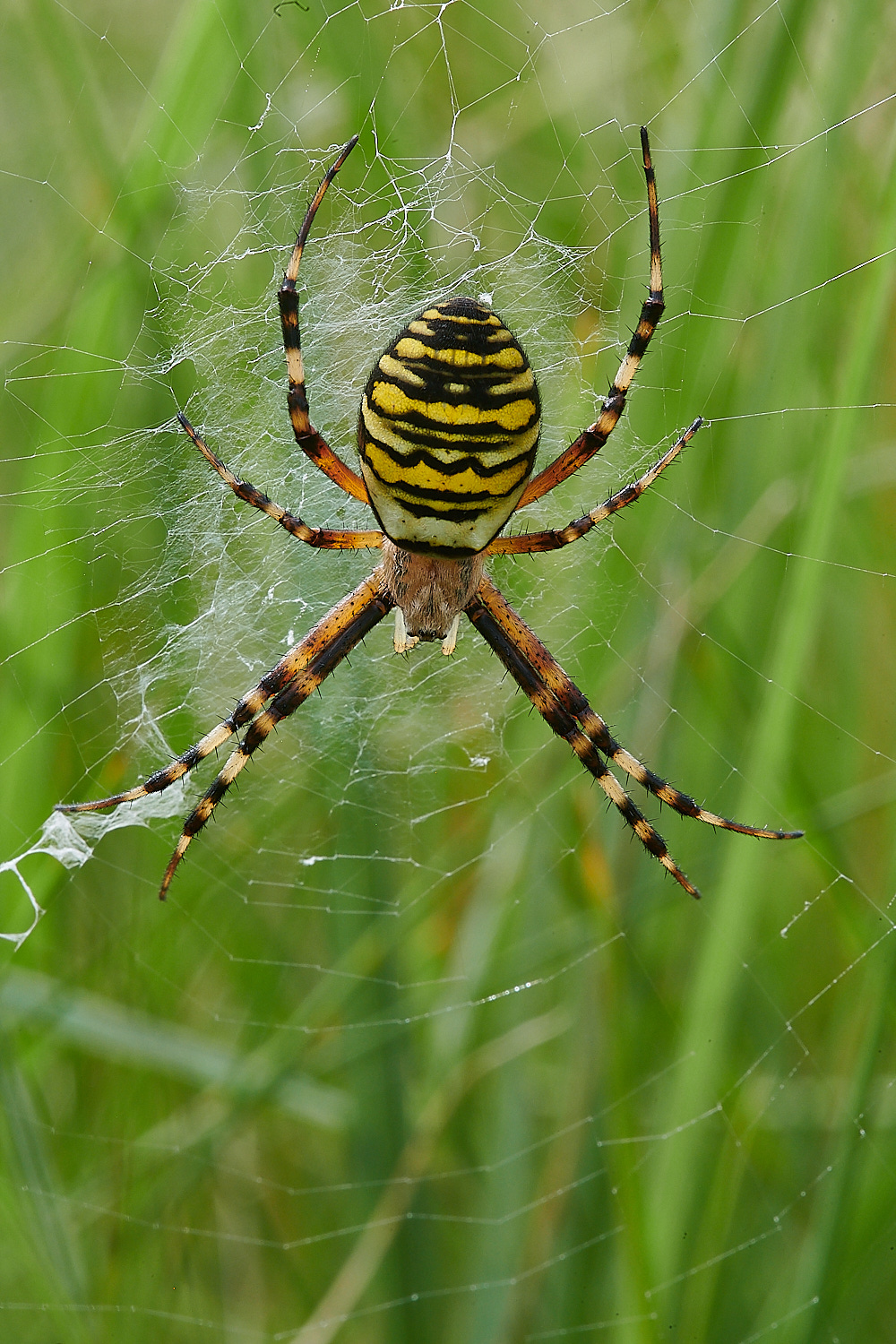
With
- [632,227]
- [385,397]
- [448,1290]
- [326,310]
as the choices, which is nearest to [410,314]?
[326,310]

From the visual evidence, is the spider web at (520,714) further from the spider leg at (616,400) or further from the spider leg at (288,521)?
the spider leg at (288,521)

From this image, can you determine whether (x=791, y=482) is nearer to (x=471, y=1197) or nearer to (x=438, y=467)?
(x=438, y=467)

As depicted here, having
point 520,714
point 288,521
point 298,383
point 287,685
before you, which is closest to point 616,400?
point 298,383

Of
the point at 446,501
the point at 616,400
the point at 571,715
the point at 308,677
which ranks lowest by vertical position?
the point at 571,715

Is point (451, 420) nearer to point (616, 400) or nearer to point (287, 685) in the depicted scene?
point (616, 400)

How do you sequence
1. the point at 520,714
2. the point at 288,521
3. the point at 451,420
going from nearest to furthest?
the point at 451,420 → the point at 288,521 → the point at 520,714

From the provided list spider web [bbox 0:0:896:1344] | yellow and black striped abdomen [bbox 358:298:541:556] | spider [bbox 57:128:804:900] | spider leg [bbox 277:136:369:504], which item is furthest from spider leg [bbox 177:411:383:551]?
yellow and black striped abdomen [bbox 358:298:541:556]
